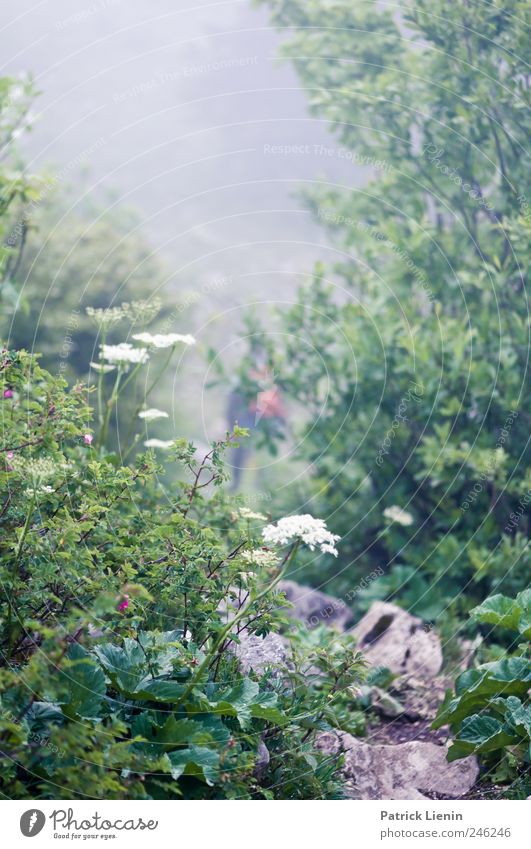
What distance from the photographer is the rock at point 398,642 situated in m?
3.18

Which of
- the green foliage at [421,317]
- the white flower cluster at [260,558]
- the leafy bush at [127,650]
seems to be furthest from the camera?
the green foliage at [421,317]

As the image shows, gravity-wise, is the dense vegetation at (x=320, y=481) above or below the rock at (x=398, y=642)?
above

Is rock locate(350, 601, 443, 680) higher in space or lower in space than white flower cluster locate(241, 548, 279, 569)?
lower

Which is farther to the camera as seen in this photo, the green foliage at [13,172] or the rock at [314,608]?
the rock at [314,608]

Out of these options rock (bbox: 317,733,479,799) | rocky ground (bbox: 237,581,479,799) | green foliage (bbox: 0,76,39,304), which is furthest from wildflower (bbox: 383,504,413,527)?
green foliage (bbox: 0,76,39,304)

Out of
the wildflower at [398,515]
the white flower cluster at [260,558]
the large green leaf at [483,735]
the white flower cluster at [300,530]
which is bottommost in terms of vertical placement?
the large green leaf at [483,735]

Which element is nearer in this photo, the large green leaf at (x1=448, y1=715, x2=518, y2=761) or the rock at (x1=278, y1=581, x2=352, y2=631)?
the large green leaf at (x1=448, y1=715, x2=518, y2=761)

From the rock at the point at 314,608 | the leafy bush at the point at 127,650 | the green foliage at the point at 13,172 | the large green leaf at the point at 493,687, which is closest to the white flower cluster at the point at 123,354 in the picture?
the leafy bush at the point at 127,650

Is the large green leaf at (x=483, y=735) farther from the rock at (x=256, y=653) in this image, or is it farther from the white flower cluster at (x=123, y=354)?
the white flower cluster at (x=123, y=354)

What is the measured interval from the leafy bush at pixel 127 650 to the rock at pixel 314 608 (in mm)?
865

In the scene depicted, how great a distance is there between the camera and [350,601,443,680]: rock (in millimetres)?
3176

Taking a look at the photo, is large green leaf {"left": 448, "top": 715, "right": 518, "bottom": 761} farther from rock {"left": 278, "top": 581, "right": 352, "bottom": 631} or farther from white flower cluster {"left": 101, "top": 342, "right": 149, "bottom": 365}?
white flower cluster {"left": 101, "top": 342, "right": 149, "bottom": 365}
